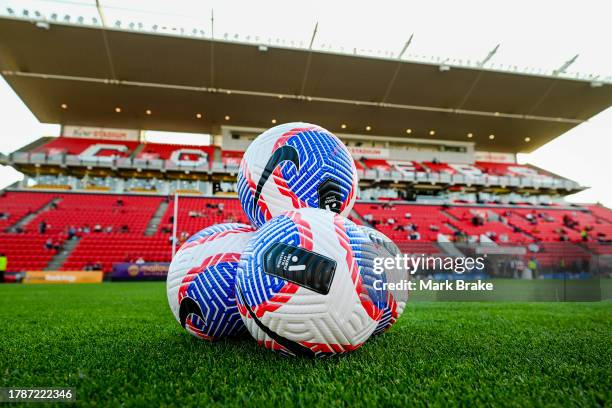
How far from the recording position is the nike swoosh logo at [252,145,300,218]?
2.72m

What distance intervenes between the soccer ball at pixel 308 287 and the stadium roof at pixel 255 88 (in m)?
19.3

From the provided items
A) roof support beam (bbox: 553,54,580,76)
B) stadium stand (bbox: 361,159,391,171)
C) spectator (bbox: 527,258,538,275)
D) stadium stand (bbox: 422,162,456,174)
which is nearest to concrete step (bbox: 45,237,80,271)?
spectator (bbox: 527,258,538,275)

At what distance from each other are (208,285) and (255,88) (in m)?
20.9

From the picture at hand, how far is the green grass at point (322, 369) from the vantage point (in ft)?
5.04

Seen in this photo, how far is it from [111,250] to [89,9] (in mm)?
11575

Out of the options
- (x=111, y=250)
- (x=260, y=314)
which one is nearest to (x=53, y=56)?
(x=111, y=250)

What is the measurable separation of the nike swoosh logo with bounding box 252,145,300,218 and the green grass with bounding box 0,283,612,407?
3.73ft

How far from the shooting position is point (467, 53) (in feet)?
68.5

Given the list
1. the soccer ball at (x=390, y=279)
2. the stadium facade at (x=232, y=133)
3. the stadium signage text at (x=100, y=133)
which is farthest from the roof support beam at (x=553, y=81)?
the stadium signage text at (x=100, y=133)

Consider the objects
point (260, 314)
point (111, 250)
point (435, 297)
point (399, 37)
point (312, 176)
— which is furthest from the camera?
point (399, 37)

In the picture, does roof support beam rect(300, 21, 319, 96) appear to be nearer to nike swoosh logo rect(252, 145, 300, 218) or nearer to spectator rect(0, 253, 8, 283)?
spectator rect(0, 253, 8, 283)

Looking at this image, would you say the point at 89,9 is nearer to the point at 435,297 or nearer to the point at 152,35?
the point at 152,35

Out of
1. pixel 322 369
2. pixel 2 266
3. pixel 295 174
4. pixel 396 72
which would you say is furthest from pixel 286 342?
pixel 396 72

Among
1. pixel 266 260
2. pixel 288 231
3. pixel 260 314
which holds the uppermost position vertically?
pixel 288 231
